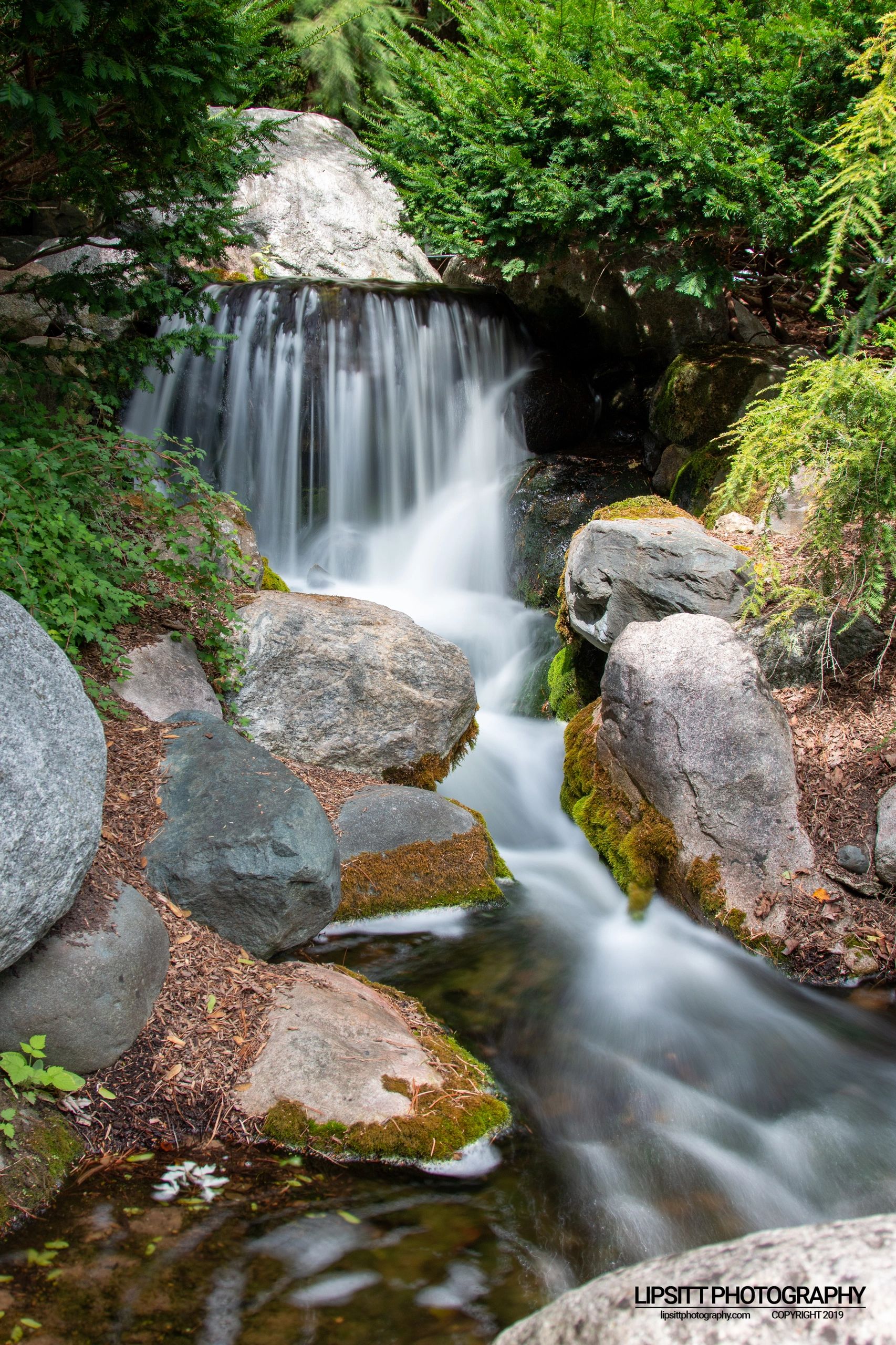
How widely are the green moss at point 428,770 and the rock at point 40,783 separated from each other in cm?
278

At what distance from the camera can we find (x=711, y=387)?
7.81 metres

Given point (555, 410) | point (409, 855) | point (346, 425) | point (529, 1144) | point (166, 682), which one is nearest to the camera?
point (529, 1144)

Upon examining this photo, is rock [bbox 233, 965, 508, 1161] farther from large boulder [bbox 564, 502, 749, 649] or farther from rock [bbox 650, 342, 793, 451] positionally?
rock [bbox 650, 342, 793, 451]

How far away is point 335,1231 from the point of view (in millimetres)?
2279

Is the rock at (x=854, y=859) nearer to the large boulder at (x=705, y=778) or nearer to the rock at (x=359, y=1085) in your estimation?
the large boulder at (x=705, y=778)

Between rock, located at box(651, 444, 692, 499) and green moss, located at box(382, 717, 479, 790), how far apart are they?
3606 mm

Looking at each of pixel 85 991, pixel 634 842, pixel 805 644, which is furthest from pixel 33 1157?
pixel 805 644

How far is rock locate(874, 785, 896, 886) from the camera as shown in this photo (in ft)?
14.0

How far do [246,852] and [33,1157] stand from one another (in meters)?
1.35

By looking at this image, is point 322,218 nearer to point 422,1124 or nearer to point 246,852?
point 246,852

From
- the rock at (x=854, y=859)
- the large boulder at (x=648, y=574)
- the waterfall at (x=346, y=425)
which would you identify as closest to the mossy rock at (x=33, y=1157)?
the rock at (x=854, y=859)

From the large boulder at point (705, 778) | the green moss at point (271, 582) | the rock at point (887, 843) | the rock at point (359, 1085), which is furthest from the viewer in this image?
the green moss at point (271, 582)

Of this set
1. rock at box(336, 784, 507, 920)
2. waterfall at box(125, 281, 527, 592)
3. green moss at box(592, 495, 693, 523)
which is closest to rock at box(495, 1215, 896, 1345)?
rock at box(336, 784, 507, 920)

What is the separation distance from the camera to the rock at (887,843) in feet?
14.0
